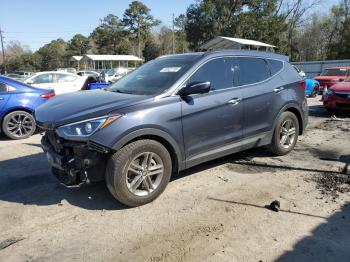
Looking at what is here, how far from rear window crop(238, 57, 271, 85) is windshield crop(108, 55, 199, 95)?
85 cm

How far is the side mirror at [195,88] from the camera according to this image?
4641 mm

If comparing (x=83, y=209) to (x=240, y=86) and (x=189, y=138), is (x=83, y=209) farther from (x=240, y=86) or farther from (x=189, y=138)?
(x=240, y=86)

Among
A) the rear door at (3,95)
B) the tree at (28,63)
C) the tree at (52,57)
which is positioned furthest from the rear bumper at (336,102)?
the tree at (52,57)

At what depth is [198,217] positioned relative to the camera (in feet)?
13.8

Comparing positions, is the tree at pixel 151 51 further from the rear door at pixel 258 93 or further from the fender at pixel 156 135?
the fender at pixel 156 135

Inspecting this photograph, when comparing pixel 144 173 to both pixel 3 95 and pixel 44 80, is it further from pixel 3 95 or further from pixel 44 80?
pixel 44 80

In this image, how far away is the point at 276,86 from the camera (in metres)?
6.04

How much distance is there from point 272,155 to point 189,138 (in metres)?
2.29

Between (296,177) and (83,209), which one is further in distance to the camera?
(296,177)

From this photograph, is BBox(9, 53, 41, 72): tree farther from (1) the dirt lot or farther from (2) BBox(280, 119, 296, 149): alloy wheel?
(2) BBox(280, 119, 296, 149): alloy wheel

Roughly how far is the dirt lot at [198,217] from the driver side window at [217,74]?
4.45ft

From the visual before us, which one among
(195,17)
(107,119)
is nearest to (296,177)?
(107,119)

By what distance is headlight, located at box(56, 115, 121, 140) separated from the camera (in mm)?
4109

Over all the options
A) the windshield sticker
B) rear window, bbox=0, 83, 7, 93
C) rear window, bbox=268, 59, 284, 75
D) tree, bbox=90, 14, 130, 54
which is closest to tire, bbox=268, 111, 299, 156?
rear window, bbox=268, 59, 284, 75
